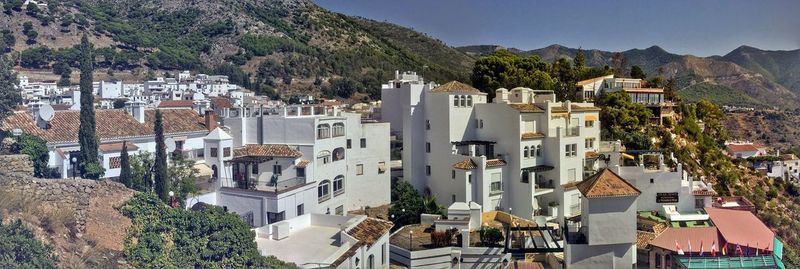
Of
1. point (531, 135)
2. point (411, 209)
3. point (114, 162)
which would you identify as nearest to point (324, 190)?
point (411, 209)

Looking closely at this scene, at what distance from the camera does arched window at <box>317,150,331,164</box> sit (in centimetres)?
1207

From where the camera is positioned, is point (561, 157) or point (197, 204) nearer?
point (197, 204)

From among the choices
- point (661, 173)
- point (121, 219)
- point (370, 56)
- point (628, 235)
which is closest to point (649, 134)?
point (661, 173)

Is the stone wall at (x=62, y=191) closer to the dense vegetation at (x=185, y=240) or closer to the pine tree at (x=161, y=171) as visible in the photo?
the dense vegetation at (x=185, y=240)

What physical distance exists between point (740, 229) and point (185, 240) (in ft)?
31.5

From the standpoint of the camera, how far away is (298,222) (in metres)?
9.11

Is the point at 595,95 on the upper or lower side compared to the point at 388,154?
upper

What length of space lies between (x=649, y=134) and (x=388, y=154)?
786 centimetres

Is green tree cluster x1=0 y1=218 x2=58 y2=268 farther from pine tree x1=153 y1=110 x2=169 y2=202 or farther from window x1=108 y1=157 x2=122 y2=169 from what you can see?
window x1=108 y1=157 x2=122 y2=169

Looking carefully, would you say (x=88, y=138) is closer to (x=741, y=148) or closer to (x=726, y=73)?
(x=741, y=148)

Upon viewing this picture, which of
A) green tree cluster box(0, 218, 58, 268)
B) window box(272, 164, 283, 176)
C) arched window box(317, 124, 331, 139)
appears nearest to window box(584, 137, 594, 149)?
arched window box(317, 124, 331, 139)

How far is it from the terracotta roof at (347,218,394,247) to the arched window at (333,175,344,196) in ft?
12.8

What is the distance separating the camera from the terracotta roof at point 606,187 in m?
8.50

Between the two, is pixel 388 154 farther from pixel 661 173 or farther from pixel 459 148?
pixel 661 173
